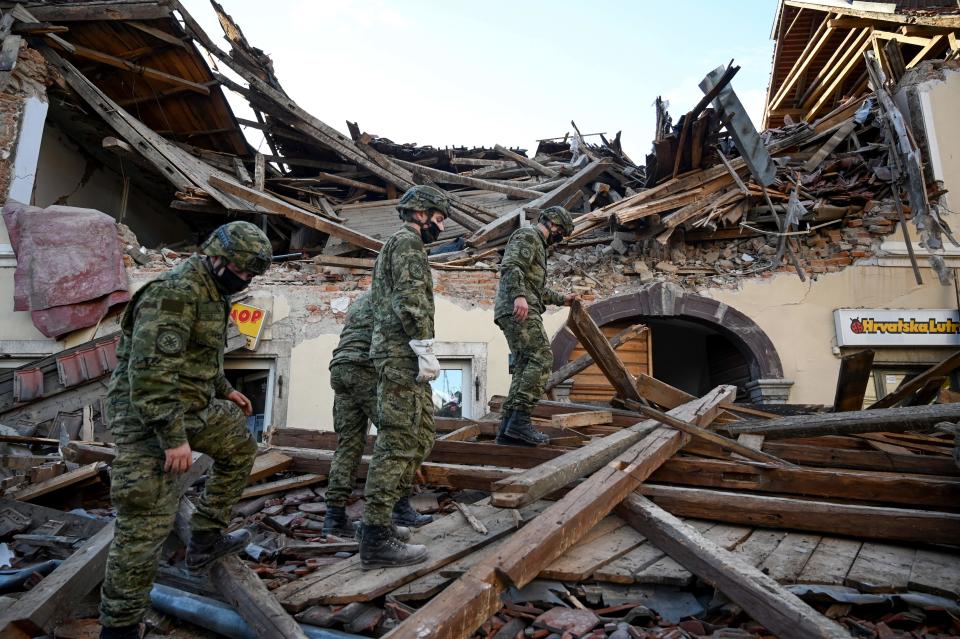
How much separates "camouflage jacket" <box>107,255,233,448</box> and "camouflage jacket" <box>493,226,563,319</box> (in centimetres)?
209

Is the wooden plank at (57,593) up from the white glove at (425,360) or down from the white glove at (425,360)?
down

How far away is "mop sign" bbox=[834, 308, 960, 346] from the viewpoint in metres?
7.88

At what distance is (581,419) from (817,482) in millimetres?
1746

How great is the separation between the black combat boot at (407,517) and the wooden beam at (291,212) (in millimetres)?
5613

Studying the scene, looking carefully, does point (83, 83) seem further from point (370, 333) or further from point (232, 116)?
point (370, 333)

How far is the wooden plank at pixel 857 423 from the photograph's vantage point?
122 inches

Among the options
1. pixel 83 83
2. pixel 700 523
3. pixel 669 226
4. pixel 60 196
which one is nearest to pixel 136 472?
pixel 700 523

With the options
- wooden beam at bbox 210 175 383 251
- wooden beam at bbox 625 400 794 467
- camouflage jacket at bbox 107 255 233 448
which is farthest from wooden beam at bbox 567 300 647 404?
wooden beam at bbox 210 175 383 251

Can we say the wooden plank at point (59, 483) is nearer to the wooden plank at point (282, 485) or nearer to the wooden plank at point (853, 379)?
the wooden plank at point (282, 485)

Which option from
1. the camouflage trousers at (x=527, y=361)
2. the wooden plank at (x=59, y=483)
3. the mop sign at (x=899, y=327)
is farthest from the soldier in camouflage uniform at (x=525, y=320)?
the mop sign at (x=899, y=327)

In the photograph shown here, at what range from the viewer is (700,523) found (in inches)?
117

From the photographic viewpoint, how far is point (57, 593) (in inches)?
89.3

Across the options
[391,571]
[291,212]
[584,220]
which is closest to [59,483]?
[391,571]

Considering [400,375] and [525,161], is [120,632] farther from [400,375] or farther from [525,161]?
[525,161]
